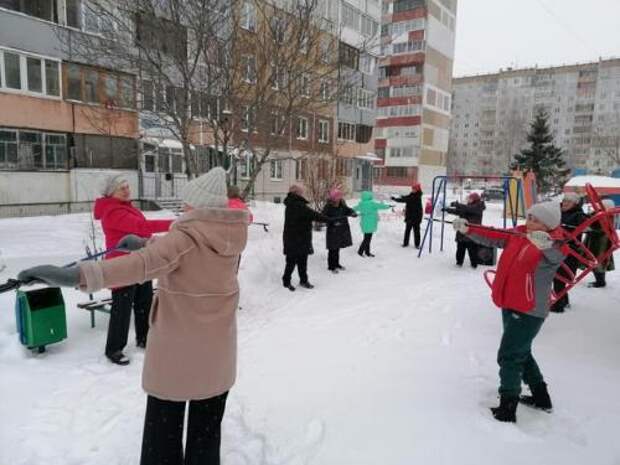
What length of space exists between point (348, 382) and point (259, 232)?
772cm

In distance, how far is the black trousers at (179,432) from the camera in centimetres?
218

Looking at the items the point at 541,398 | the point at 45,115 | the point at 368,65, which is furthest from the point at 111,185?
the point at 368,65

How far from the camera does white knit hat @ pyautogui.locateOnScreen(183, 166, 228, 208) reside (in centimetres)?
208

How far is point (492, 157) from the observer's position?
8088cm

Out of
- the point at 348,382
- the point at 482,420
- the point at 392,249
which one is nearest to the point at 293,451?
the point at 348,382

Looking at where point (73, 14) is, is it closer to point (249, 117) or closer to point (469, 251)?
point (249, 117)

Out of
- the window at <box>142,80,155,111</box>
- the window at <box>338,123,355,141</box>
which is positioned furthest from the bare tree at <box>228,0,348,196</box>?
the window at <box>338,123,355,141</box>

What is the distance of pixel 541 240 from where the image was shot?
2.94m

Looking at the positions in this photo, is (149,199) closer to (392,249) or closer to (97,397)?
(392,249)

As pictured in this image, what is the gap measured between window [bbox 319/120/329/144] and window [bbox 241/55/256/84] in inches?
755

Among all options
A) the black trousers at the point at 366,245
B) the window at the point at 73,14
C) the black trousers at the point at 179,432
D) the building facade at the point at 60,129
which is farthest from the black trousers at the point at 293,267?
the window at the point at 73,14

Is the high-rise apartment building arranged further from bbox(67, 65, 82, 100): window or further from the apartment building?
the apartment building

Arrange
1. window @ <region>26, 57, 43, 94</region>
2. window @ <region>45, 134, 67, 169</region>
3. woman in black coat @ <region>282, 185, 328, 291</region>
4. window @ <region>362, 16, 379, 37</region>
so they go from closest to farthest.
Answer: woman in black coat @ <region>282, 185, 328, 291</region> < window @ <region>26, 57, 43, 94</region> < window @ <region>45, 134, 67, 169</region> < window @ <region>362, 16, 379, 37</region>

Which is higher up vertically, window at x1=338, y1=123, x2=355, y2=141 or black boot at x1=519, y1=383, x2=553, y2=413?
window at x1=338, y1=123, x2=355, y2=141
